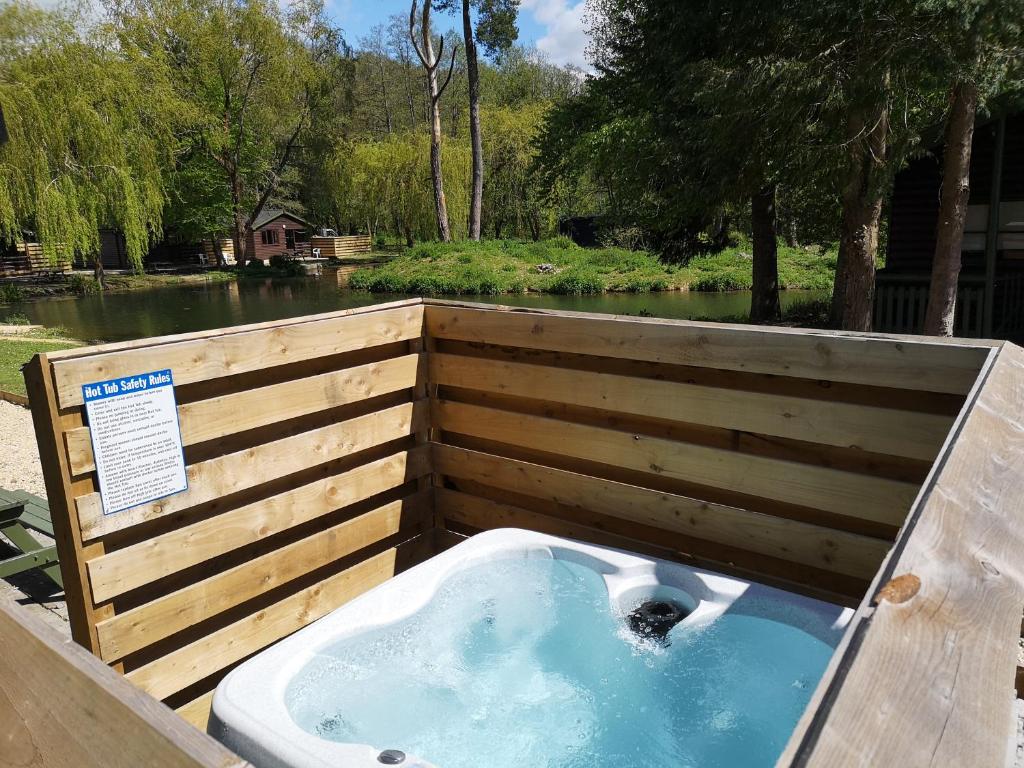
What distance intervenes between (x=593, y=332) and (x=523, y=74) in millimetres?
51432

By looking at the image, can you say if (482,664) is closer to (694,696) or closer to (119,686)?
(694,696)

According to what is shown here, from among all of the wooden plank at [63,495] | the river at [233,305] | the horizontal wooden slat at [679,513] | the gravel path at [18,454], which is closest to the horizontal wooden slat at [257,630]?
the wooden plank at [63,495]

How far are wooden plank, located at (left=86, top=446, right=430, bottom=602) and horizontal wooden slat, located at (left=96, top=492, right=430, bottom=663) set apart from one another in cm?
9

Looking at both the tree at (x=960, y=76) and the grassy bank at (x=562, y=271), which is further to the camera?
the grassy bank at (x=562, y=271)

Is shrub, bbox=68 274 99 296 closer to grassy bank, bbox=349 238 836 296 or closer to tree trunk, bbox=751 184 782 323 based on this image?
grassy bank, bbox=349 238 836 296

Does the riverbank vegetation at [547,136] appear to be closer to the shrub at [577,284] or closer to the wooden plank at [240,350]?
the shrub at [577,284]

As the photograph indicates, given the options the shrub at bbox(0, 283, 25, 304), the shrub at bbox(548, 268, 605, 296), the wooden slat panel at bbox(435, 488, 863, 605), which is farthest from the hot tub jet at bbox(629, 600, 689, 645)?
the shrub at bbox(0, 283, 25, 304)

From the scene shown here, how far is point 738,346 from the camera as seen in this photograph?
2875mm

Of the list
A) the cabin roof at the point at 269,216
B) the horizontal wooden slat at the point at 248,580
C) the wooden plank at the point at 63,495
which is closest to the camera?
the wooden plank at the point at 63,495

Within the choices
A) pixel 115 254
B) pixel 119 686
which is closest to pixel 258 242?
pixel 115 254

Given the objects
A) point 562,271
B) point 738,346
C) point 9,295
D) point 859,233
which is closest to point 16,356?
point 738,346

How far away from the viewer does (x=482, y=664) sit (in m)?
2.90

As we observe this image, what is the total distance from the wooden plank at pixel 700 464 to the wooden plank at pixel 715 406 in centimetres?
11

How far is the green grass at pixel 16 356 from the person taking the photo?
913cm
